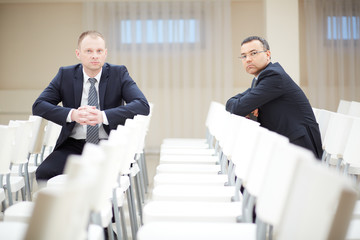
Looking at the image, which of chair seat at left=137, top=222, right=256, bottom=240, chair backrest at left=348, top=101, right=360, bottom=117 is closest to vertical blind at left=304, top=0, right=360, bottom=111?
chair backrest at left=348, top=101, right=360, bottom=117

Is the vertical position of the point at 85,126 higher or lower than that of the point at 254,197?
higher

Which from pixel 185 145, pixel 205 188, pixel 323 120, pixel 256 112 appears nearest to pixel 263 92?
pixel 256 112

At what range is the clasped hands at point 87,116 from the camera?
3.32m

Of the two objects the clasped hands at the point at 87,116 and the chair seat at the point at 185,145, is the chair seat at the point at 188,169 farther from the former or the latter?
the chair seat at the point at 185,145

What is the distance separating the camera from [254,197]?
7.94ft

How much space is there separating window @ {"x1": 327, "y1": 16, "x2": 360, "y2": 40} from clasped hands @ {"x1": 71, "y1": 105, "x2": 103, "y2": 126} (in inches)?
238

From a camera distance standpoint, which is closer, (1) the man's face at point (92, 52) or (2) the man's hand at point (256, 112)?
(1) the man's face at point (92, 52)

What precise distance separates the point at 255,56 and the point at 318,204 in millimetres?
2445

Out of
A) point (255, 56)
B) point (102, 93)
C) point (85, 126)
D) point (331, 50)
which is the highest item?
point (331, 50)

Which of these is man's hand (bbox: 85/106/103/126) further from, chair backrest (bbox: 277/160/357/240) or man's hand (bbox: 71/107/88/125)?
chair backrest (bbox: 277/160/357/240)

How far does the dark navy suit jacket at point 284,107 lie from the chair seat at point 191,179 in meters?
0.54

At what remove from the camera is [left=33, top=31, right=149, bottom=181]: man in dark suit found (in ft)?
11.1

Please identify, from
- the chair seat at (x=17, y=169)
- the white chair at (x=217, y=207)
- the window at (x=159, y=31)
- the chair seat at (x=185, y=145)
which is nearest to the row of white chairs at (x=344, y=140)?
the white chair at (x=217, y=207)

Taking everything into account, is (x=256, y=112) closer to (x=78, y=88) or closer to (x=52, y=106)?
(x=78, y=88)
